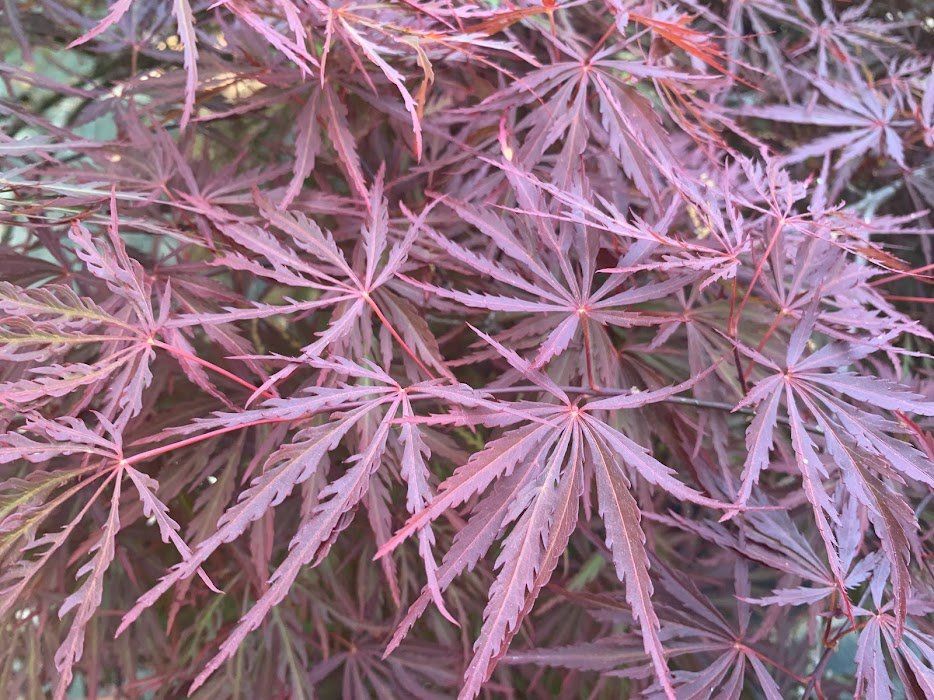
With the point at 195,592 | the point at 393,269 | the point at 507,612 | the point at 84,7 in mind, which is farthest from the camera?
the point at 84,7

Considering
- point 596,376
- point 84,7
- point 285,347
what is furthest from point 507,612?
point 84,7

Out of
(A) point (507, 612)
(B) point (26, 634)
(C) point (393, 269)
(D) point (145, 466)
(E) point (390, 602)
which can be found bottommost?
(E) point (390, 602)

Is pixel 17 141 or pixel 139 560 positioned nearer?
pixel 17 141

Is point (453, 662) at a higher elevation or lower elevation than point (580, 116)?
lower

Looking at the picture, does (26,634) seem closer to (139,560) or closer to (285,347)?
(139,560)

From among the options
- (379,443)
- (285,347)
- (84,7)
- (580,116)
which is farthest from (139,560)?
(84,7)

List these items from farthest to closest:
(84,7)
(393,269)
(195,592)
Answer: (84,7), (195,592), (393,269)

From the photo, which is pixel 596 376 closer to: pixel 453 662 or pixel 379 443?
pixel 379 443
